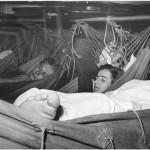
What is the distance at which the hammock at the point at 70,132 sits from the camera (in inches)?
33.5

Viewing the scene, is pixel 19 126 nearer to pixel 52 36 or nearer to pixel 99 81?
pixel 52 36

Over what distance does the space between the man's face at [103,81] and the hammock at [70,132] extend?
96 centimetres

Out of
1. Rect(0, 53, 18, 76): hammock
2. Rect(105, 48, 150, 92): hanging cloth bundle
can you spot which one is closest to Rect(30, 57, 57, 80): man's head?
Rect(0, 53, 18, 76): hammock

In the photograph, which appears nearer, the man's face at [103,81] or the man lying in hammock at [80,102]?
the man lying in hammock at [80,102]

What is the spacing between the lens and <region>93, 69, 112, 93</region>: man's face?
2.17m

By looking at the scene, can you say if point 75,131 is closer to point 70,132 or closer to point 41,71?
point 70,132

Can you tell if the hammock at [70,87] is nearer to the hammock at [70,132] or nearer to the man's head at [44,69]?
the man's head at [44,69]

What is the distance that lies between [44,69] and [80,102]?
2.70 ft

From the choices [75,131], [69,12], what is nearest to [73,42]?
[69,12]

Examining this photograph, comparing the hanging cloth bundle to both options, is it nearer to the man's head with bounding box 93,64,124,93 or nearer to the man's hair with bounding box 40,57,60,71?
the man's head with bounding box 93,64,124,93

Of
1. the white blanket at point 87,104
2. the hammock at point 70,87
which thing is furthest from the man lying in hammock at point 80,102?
the hammock at point 70,87

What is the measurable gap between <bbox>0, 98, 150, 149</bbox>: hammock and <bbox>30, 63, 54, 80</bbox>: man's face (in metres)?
1.06

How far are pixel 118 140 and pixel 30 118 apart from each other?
0.47m

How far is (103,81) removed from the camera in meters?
2.18
